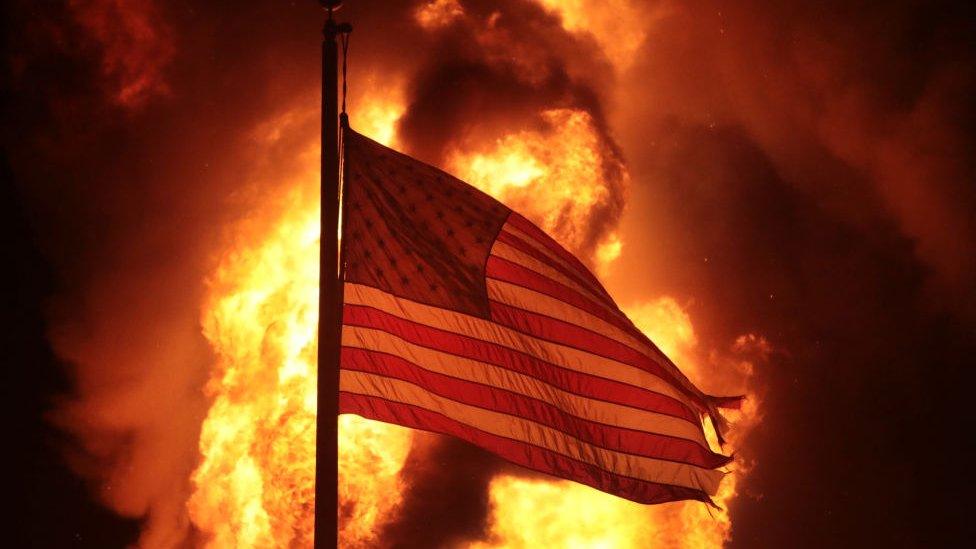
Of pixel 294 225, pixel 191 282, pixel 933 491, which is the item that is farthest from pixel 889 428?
pixel 191 282

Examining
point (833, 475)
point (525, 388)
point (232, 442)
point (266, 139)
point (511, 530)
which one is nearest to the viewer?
point (525, 388)

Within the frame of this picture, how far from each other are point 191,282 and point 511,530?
6.37 metres

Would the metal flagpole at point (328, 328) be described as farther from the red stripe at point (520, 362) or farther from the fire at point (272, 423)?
the fire at point (272, 423)

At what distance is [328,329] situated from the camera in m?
5.39

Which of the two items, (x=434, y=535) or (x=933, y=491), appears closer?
(x=434, y=535)

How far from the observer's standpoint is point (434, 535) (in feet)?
47.3

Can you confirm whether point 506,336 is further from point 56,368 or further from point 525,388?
point 56,368

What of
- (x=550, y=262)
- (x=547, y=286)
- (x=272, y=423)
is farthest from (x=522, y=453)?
(x=272, y=423)

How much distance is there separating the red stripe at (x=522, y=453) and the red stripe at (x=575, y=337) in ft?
2.41

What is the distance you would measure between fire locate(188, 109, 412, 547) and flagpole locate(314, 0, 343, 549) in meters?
8.14

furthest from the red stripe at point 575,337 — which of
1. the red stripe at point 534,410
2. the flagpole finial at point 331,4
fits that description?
the flagpole finial at point 331,4

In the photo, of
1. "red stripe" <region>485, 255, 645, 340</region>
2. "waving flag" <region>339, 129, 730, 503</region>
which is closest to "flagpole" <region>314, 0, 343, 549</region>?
"waving flag" <region>339, 129, 730, 503</region>

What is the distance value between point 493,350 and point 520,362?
21 centimetres

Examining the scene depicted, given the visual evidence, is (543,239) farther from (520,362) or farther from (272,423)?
(272,423)
